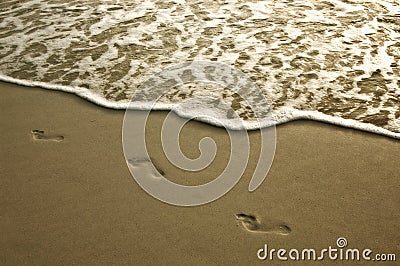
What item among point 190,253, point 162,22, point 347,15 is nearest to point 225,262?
point 190,253

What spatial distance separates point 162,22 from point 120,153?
238 centimetres

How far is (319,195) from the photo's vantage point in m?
2.48

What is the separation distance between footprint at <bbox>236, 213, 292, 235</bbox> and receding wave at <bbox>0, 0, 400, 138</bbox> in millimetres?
898

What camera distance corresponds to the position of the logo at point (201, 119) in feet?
8.47

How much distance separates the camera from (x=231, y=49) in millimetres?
4215

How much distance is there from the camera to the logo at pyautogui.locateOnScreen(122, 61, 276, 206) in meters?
2.58

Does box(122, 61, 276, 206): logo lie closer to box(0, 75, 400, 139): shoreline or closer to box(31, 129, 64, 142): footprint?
box(0, 75, 400, 139): shoreline

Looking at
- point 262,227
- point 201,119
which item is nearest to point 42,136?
point 201,119

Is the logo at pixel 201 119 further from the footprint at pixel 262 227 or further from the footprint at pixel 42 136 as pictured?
the footprint at pixel 42 136

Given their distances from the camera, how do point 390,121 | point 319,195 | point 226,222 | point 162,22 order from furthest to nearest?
point 162,22, point 390,121, point 319,195, point 226,222

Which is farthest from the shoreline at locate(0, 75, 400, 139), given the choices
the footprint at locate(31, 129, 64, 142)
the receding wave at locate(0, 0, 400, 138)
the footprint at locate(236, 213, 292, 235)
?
the footprint at locate(236, 213, 292, 235)

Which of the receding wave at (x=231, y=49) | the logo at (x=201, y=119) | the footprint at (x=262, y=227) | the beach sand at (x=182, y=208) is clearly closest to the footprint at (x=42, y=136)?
the beach sand at (x=182, y=208)

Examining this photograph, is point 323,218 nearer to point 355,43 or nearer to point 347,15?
point 355,43

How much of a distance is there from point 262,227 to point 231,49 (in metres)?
2.28
